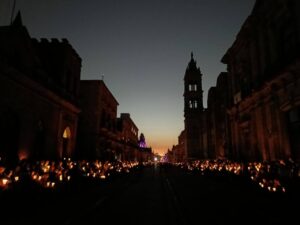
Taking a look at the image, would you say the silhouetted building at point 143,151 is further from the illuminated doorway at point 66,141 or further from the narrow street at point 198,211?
the narrow street at point 198,211

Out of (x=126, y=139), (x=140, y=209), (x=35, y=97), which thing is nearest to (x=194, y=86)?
(x=126, y=139)

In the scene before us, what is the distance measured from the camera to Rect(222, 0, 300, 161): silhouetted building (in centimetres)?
1402

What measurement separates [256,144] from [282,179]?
11.2 metres

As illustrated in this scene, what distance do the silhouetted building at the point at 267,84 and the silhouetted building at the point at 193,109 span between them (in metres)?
28.8

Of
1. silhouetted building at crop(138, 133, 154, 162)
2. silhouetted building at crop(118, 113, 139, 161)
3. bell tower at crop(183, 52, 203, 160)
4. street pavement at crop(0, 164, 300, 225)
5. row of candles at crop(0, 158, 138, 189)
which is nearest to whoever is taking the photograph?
street pavement at crop(0, 164, 300, 225)

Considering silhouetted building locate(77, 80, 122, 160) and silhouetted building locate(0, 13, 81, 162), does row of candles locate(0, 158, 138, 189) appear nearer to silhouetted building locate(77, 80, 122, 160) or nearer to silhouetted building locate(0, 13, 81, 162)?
silhouetted building locate(0, 13, 81, 162)

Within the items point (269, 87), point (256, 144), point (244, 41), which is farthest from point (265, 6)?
point (256, 144)

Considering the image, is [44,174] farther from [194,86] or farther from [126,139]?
[194,86]

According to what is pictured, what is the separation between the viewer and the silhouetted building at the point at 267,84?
14016mm

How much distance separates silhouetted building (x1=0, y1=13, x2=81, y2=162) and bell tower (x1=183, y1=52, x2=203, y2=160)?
34460 mm

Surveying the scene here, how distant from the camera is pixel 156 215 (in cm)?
779

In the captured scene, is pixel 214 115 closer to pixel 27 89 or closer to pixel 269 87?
pixel 269 87

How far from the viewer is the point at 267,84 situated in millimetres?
15898

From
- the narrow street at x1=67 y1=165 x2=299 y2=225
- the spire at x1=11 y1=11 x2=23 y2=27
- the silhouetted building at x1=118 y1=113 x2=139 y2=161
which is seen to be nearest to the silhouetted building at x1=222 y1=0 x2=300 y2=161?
the narrow street at x1=67 y1=165 x2=299 y2=225
